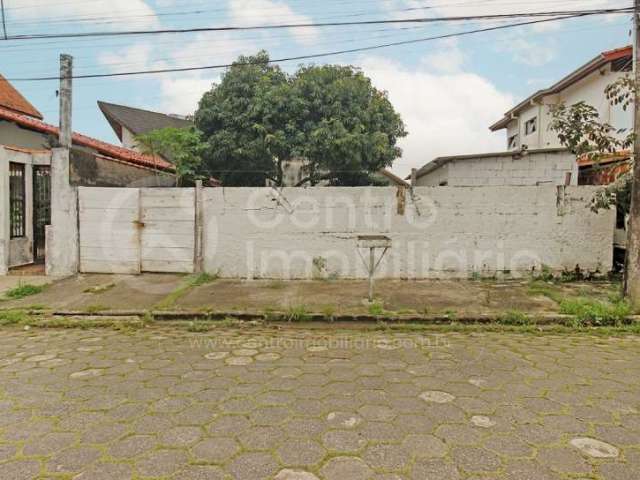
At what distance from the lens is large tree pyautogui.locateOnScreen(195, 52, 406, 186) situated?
15.2 metres

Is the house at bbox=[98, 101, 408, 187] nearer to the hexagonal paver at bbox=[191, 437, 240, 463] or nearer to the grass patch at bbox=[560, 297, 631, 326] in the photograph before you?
the grass patch at bbox=[560, 297, 631, 326]

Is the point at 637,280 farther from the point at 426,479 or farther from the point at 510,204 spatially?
the point at 426,479

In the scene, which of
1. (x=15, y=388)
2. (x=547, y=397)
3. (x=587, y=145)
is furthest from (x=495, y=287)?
(x=15, y=388)

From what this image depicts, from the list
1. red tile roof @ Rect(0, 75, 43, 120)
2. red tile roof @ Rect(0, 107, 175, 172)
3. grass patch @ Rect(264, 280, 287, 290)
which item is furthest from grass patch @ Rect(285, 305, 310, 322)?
red tile roof @ Rect(0, 75, 43, 120)

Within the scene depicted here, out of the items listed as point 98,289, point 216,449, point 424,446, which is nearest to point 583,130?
point 424,446

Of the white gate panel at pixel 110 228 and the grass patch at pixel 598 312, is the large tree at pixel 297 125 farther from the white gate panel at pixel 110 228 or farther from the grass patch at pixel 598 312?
the grass patch at pixel 598 312

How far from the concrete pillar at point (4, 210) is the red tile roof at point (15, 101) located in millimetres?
7664

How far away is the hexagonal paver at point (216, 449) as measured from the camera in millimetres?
2328

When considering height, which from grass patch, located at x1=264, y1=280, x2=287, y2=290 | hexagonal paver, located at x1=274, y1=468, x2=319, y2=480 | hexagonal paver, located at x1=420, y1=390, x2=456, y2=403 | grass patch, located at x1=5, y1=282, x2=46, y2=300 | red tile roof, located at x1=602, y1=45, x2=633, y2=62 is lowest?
hexagonal paver, located at x1=274, y1=468, x2=319, y2=480

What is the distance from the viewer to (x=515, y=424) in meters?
2.68

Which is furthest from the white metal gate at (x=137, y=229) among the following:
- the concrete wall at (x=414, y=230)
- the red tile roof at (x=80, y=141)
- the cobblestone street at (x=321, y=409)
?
the red tile roof at (x=80, y=141)

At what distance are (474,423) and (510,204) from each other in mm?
5702

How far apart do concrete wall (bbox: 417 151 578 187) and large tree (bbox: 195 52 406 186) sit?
4642 millimetres

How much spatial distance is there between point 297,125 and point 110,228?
9039 millimetres
